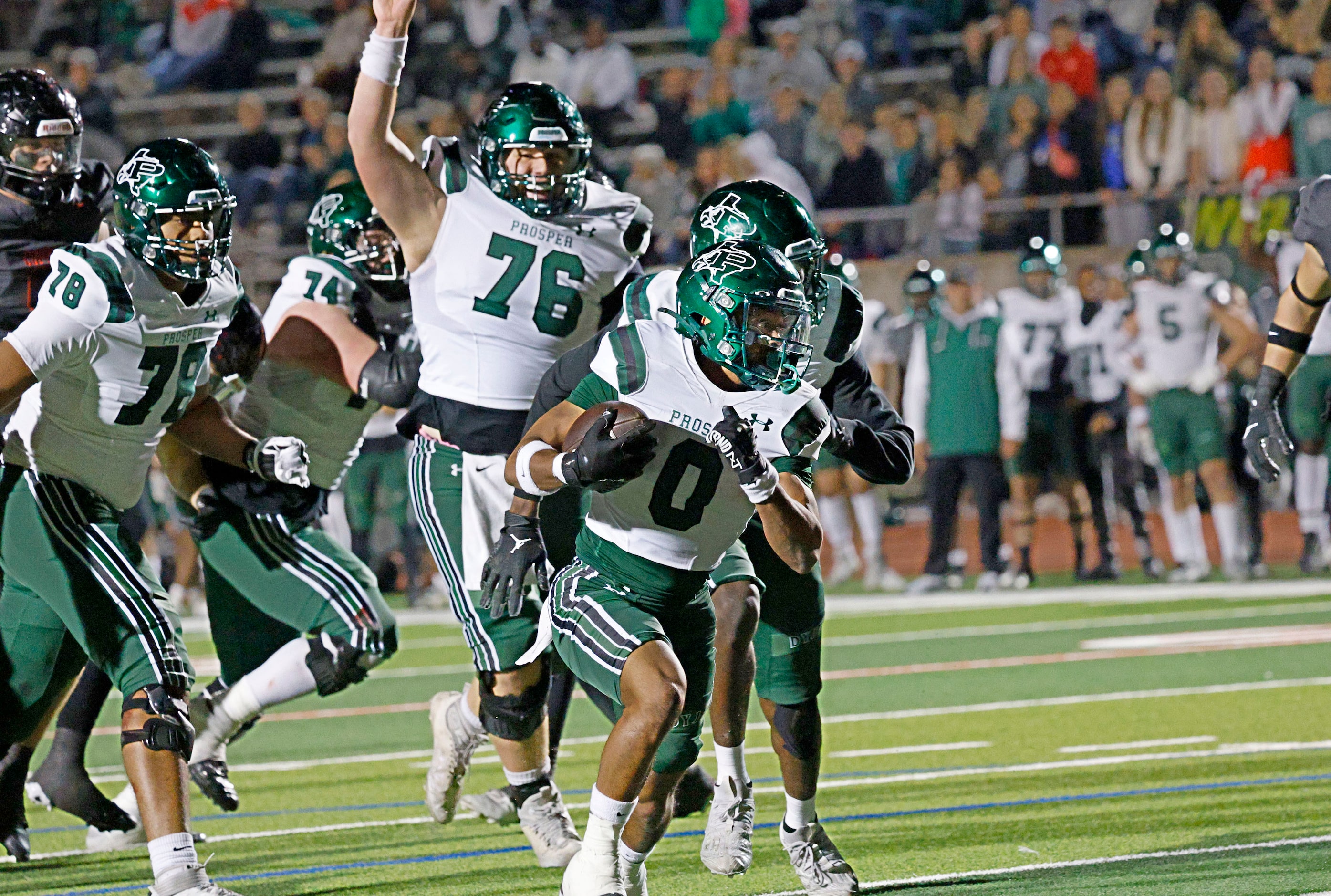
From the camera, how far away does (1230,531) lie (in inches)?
438

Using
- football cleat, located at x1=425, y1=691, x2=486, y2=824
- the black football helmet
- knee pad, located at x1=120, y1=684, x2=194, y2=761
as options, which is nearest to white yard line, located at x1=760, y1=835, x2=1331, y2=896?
football cleat, located at x1=425, y1=691, x2=486, y2=824

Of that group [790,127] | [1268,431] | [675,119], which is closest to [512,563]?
[1268,431]

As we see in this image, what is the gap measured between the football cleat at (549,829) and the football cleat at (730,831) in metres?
0.35

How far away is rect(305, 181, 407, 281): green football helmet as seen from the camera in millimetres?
5555

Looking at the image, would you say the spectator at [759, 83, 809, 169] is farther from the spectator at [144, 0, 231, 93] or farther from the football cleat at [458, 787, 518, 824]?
the football cleat at [458, 787, 518, 824]

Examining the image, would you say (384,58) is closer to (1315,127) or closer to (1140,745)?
(1140,745)

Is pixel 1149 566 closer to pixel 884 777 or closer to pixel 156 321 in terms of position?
pixel 884 777

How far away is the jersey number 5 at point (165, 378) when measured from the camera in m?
4.33

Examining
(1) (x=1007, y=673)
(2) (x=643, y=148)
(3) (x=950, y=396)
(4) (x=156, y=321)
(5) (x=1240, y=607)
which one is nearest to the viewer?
(4) (x=156, y=321)

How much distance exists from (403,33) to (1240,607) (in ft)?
21.7

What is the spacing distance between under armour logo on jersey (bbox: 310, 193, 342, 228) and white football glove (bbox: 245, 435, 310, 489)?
104 cm

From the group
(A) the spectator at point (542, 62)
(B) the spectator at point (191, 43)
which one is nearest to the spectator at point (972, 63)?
(A) the spectator at point (542, 62)

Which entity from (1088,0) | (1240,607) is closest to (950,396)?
(1240,607)

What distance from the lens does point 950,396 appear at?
37.7 ft
